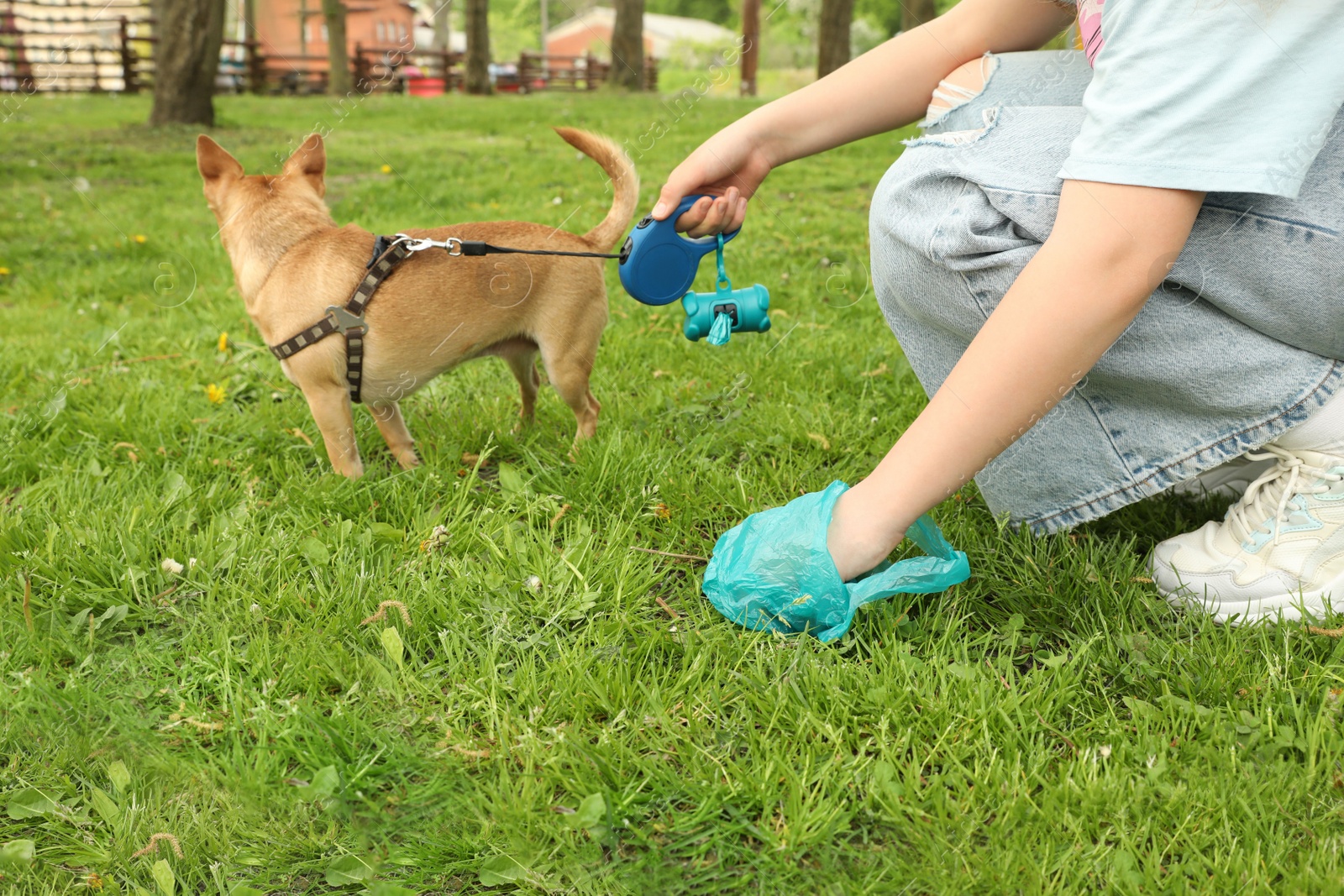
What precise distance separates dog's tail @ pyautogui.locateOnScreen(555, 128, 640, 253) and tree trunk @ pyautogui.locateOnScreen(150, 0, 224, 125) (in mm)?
11039

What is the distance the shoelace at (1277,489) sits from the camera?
187cm

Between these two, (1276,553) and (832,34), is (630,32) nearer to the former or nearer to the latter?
(832,34)

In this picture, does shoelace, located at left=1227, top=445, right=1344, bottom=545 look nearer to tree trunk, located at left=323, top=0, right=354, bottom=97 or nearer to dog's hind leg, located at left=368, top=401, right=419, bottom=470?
dog's hind leg, located at left=368, top=401, right=419, bottom=470

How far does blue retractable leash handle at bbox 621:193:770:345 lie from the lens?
2.14 metres

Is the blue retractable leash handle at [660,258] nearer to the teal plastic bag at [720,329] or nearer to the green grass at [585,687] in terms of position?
the teal plastic bag at [720,329]

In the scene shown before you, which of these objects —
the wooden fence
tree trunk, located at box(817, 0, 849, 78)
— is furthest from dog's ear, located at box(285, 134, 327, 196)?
the wooden fence

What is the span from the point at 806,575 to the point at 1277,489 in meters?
1.03

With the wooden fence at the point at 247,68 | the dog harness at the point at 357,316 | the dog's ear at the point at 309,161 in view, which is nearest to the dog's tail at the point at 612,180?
the dog harness at the point at 357,316

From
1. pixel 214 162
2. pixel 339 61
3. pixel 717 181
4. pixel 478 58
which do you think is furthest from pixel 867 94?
pixel 478 58

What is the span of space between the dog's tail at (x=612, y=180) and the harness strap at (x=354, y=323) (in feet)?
1.99

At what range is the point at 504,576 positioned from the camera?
7.01ft

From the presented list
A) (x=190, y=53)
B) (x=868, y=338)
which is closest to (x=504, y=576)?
(x=868, y=338)

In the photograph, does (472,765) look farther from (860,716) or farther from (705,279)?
(705,279)

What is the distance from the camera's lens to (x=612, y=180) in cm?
292
